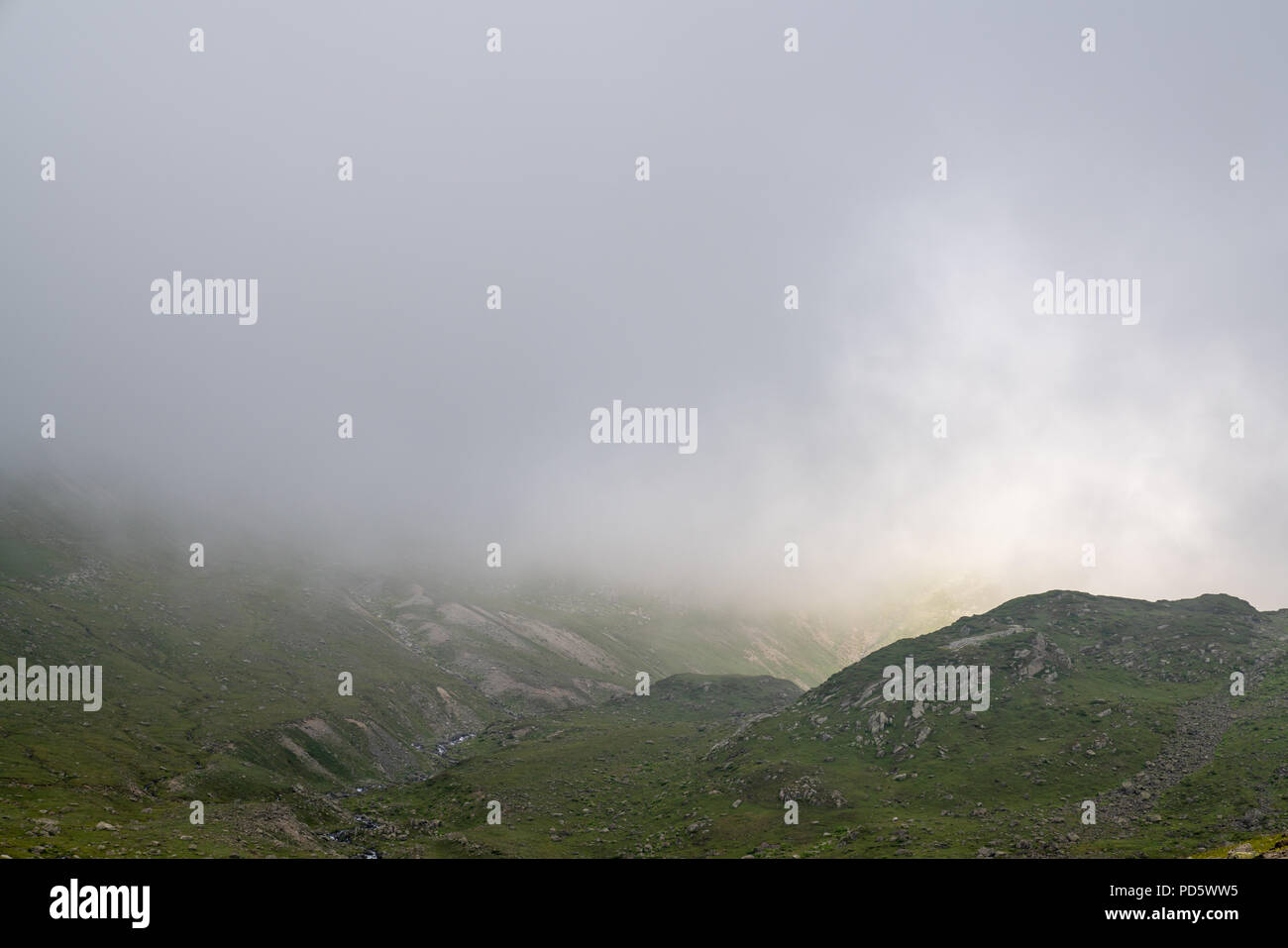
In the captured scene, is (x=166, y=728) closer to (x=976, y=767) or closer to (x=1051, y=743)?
(x=976, y=767)

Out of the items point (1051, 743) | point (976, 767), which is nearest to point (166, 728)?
point (976, 767)

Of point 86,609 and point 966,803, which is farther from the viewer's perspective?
point 86,609

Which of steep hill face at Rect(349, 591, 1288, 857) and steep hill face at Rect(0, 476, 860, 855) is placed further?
steep hill face at Rect(0, 476, 860, 855)

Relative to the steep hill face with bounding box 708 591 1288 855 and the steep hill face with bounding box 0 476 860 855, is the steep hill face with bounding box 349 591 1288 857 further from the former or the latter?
the steep hill face with bounding box 0 476 860 855

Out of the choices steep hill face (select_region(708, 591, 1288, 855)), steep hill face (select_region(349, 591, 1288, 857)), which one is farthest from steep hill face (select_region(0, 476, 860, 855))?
steep hill face (select_region(708, 591, 1288, 855))

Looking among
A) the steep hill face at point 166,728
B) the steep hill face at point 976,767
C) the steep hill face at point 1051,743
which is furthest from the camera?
the steep hill face at point 166,728

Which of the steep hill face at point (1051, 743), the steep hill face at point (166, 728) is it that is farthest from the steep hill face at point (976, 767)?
the steep hill face at point (166, 728)

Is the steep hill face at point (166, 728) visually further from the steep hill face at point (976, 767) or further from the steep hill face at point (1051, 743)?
the steep hill face at point (1051, 743)
